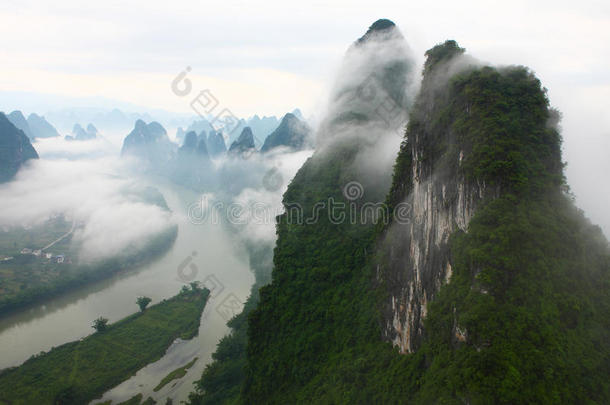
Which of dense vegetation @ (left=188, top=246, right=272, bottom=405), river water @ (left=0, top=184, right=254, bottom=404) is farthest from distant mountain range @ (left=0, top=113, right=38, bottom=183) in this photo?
dense vegetation @ (left=188, top=246, right=272, bottom=405)

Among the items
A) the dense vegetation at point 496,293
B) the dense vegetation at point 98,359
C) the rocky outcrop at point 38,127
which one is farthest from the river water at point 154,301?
the rocky outcrop at point 38,127

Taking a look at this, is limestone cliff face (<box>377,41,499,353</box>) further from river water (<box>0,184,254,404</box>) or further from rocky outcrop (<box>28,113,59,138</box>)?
rocky outcrop (<box>28,113,59,138</box>)

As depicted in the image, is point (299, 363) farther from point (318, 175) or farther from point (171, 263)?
point (171, 263)

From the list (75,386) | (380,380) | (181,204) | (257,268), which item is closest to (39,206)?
(181,204)

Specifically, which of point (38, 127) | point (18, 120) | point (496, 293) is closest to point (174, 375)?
point (496, 293)

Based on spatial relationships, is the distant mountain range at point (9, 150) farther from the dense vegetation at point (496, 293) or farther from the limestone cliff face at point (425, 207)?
the limestone cliff face at point (425, 207)
